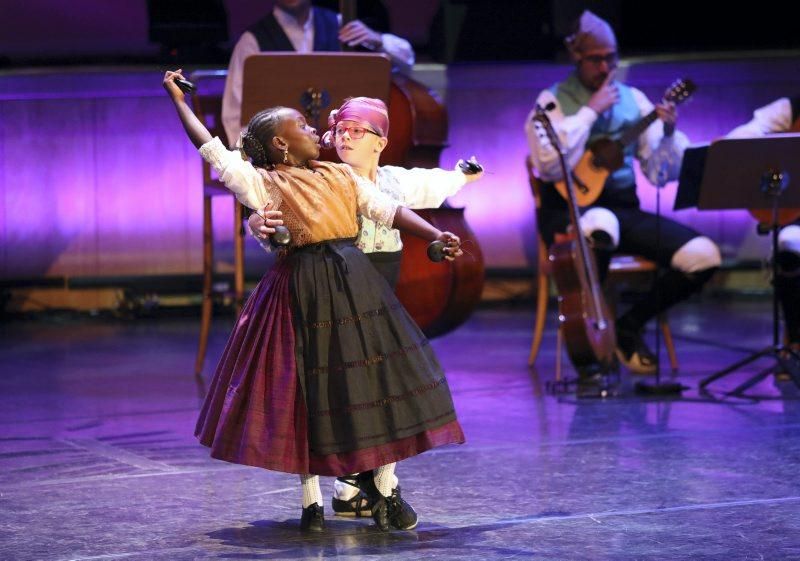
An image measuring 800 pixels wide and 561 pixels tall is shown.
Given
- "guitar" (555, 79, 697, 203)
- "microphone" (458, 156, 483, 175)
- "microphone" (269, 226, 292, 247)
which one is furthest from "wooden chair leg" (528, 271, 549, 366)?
"microphone" (269, 226, 292, 247)

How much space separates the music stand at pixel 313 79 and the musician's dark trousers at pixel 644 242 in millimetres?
1370

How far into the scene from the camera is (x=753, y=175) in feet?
16.5

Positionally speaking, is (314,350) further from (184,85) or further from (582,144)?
(582,144)

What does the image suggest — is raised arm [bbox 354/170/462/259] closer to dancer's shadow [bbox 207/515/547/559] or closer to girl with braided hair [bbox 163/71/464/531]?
girl with braided hair [bbox 163/71/464/531]

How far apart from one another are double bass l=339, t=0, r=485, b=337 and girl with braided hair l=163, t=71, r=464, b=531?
1.53m

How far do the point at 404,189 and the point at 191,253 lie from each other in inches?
212

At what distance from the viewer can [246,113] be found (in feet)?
15.7

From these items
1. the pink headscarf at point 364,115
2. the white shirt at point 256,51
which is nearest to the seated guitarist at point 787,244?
the white shirt at point 256,51

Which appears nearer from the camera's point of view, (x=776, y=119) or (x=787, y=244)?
(x=787, y=244)

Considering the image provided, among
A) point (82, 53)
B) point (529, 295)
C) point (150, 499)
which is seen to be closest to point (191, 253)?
point (82, 53)

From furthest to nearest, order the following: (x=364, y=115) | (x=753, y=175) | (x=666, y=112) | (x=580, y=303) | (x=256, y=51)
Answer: (x=666, y=112)
(x=256, y=51)
(x=580, y=303)
(x=753, y=175)
(x=364, y=115)

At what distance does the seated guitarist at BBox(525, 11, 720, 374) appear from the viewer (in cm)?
571

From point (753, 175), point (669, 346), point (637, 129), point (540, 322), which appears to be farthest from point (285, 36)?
point (669, 346)

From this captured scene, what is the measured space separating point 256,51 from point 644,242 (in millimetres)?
1841
